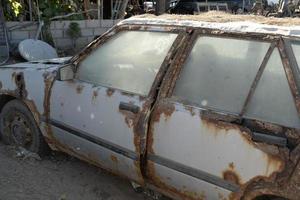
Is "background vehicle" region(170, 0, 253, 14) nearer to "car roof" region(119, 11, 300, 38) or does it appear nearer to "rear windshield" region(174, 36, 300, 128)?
"car roof" region(119, 11, 300, 38)

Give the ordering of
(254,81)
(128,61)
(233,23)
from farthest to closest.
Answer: (128,61) → (233,23) → (254,81)

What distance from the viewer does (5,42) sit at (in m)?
8.78

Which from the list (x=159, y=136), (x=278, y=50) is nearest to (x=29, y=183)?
(x=159, y=136)

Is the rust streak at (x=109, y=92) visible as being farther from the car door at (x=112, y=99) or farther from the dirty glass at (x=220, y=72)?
the dirty glass at (x=220, y=72)

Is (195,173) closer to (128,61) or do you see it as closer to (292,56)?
(292,56)

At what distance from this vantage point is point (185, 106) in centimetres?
300

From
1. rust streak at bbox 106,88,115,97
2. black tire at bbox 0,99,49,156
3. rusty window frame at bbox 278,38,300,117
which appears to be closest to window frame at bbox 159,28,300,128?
rusty window frame at bbox 278,38,300,117

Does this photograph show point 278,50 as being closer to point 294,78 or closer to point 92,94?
point 294,78

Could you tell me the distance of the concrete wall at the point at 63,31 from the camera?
29.6ft

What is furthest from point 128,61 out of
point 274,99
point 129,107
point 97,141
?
point 274,99

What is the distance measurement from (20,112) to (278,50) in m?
2.58

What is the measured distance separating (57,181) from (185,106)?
5.17 feet

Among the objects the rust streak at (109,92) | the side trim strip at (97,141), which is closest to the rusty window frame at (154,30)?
the rust streak at (109,92)

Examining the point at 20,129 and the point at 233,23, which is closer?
the point at 233,23
